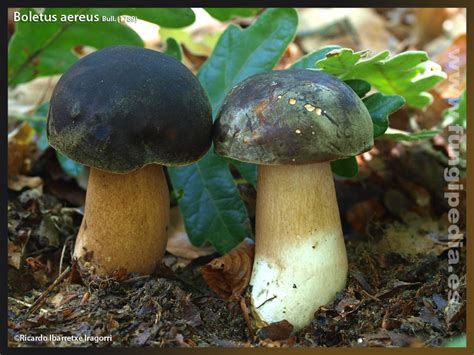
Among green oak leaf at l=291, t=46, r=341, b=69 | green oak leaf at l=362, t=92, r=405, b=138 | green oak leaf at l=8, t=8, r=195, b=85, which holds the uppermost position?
green oak leaf at l=8, t=8, r=195, b=85

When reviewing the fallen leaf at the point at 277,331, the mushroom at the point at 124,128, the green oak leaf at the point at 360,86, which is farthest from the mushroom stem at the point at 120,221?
the green oak leaf at the point at 360,86

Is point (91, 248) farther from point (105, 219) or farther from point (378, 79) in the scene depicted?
point (378, 79)

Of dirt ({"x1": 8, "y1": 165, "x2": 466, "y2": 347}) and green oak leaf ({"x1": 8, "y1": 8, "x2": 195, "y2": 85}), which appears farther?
A: green oak leaf ({"x1": 8, "y1": 8, "x2": 195, "y2": 85})

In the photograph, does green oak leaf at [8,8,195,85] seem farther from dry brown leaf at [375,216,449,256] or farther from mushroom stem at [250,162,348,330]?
dry brown leaf at [375,216,449,256]

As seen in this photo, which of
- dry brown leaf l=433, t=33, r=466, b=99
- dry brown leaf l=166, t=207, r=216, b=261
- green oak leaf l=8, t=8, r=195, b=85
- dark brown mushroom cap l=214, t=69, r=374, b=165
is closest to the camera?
dark brown mushroom cap l=214, t=69, r=374, b=165

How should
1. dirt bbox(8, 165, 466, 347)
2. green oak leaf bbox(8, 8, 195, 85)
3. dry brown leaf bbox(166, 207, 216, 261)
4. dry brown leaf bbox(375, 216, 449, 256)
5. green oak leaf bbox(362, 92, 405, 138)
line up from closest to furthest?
dirt bbox(8, 165, 466, 347), green oak leaf bbox(362, 92, 405, 138), dry brown leaf bbox(375, 216, 449, 256), dry brown leaf bbox(166, 207, 216, 261), green oak leaf bbox(8, 8, 195, 85)

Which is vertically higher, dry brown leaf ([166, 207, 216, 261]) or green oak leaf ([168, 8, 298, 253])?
green oak leaf ([168, 8, 298, 253])

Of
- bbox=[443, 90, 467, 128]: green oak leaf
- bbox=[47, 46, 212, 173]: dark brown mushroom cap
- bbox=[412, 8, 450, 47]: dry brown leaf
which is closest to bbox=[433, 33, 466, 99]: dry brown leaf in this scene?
bbox=[443, 90, 467, 128]: green oak leaf

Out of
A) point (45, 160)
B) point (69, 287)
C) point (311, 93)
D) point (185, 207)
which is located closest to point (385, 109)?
point (311, 93)
